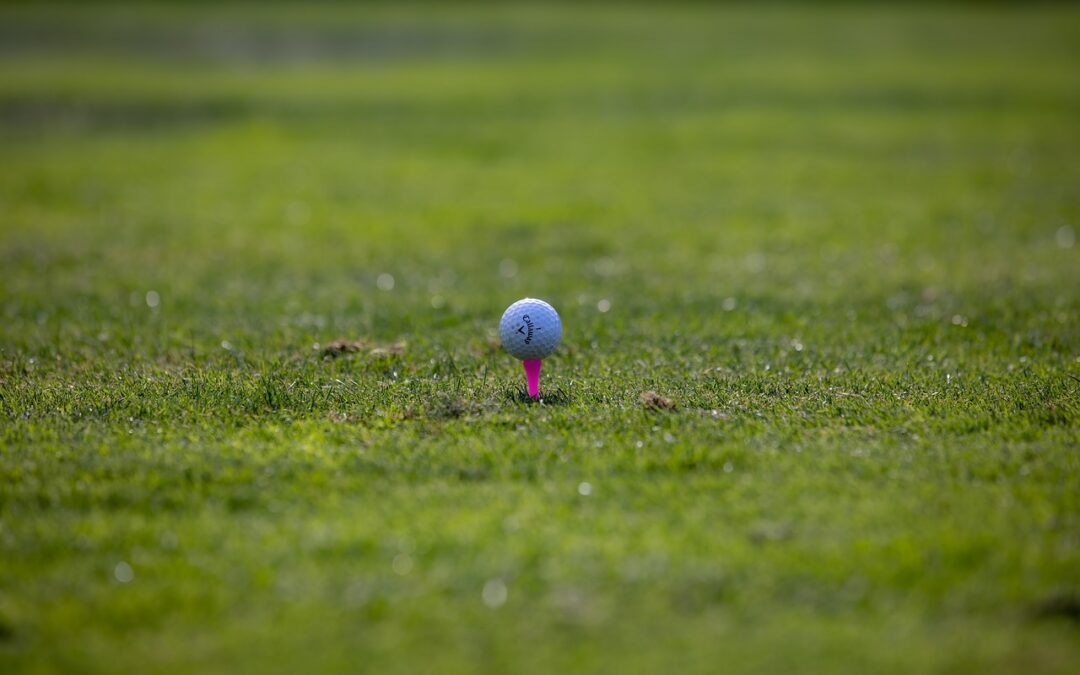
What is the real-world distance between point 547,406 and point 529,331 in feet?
1.82

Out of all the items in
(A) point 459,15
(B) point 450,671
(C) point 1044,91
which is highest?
(A) point 459,15

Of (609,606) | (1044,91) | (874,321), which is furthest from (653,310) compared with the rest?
(1044,91)

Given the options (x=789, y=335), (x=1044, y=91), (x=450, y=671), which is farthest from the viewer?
(x=1044, y=91)

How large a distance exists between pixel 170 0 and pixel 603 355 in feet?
150

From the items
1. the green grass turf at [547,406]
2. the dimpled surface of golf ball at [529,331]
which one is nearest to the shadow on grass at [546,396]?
the green grass turf at [547,406]

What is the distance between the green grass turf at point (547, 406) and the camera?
4.74m

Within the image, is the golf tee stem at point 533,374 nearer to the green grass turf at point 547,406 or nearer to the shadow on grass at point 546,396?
the shadow on grass at point 546,396

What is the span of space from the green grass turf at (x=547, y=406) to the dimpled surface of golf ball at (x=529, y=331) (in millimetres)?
425

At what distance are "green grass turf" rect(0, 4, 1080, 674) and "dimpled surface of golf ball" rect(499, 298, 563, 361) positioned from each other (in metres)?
0.42

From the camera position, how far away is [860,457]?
634 cm

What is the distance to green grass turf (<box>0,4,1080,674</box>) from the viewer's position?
4742 mm

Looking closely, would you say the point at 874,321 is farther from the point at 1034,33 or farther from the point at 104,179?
the point at 1034,33

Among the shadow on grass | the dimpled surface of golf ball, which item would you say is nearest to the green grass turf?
the shadow on grass

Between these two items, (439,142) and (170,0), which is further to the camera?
(170,0)
